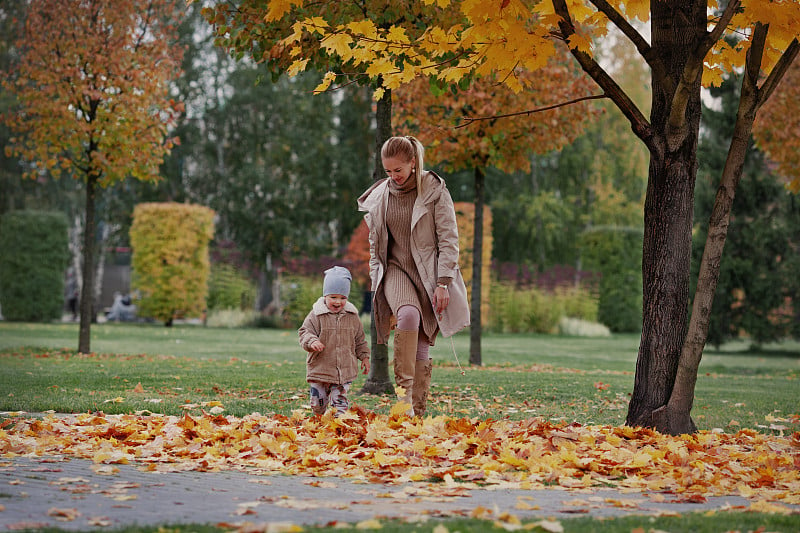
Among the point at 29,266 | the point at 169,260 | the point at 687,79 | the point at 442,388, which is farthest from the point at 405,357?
the point at 29,266

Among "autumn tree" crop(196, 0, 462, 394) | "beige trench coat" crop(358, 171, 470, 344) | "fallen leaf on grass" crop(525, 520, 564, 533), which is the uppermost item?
"autumn tree" crop(196, 0, 462, 394)

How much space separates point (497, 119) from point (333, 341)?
25.0ft

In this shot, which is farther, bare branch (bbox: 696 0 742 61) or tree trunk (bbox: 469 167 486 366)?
tree trunk (bbox: 469 167 486 366)

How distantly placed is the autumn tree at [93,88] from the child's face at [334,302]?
857cm

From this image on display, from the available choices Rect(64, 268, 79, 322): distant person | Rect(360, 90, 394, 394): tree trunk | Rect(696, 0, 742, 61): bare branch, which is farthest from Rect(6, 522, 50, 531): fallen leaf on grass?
Answer: Rect(64, 268, 79, 322): distant person

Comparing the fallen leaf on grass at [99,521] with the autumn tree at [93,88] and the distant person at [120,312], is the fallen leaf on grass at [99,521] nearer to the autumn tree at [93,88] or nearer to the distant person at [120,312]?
the autumn tree at [93,88]

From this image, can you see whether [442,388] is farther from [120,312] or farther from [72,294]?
[72,294]

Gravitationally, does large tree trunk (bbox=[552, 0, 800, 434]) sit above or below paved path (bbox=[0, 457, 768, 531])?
above

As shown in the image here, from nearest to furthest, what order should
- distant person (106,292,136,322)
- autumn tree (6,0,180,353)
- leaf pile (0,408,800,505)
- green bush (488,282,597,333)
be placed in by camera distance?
leaf pile (0,408,800,505) → autumn tree (6,0,180,353) → green bush (488,282,597,333) → distant person (106,292,136,322)

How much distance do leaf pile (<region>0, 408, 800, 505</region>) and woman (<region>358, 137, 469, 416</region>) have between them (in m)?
0.61

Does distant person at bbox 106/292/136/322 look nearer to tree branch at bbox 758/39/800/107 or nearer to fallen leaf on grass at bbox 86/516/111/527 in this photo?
tree branch at bbox 758/39/800/107

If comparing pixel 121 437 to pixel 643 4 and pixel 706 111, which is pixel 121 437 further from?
pixel 706 111

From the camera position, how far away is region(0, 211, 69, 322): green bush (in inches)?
1113

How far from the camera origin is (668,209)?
6.68 metres
